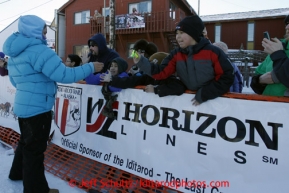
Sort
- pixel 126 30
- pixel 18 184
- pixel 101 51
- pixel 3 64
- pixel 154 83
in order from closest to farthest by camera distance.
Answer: pixel 18 184, pixel 154 83, pixel 101 51, pixel 3 64, pixel 126 30

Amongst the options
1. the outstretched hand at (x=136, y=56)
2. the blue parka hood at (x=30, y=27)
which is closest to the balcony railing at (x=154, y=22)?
the outstretched hand at (x=136, y=56)

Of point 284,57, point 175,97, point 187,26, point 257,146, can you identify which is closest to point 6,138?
point 175,97

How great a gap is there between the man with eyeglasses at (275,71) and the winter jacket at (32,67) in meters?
1.85

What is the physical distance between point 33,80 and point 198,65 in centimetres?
163

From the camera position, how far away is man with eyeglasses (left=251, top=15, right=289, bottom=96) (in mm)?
1884

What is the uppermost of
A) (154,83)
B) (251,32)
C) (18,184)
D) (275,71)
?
(251,32)

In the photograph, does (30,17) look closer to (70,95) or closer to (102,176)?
(70,95)

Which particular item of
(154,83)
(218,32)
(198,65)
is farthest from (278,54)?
(218,32)

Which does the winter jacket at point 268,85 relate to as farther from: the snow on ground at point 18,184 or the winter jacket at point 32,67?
the snow on ground at point 18,184

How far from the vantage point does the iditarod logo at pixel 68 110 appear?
3.54 meters

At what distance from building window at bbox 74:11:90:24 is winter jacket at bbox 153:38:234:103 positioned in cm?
1882

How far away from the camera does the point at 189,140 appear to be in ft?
7.98

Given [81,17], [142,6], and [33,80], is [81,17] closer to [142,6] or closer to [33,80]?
[142,6]

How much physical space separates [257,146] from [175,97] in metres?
0.92
